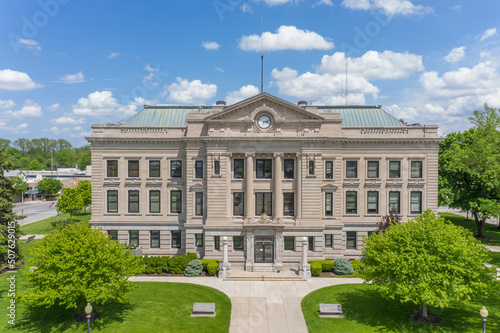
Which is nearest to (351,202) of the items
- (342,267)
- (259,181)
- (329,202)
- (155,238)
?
(329,202)

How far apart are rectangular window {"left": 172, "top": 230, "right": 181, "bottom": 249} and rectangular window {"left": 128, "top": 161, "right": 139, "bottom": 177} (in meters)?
8.24

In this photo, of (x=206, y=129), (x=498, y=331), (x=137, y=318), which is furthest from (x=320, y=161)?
(x=137, y=318)

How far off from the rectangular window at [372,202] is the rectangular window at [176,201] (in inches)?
877

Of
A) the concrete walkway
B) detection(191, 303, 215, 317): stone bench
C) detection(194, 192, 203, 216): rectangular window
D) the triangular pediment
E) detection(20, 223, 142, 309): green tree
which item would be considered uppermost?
the triangular pediment

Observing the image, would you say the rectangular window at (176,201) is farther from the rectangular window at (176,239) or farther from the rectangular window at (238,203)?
the rectangular window at (238,203)

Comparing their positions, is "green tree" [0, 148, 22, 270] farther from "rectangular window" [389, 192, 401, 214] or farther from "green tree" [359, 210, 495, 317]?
"rectangular window" [389, 192, 401, 214]

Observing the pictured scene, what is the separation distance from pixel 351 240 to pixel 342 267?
5200 millimetres

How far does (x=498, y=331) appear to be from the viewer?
21.0 meters

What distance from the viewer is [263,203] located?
3594cm

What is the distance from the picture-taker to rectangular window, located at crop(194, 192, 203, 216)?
3669 cm

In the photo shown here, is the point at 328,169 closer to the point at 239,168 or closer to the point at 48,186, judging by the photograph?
the point at 239,168

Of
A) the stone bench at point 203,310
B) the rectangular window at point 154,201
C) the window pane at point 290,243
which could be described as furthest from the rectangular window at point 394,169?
the rectangular window at point 154,201

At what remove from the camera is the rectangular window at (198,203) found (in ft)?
120

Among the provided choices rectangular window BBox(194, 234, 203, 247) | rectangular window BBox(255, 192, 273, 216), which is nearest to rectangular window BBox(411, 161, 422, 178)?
rectangular window BBox(255, 192, 273, 216)
